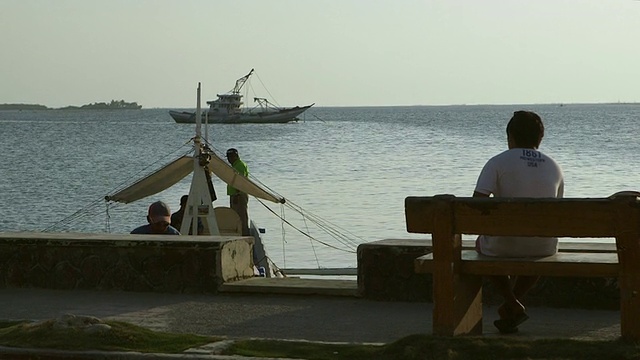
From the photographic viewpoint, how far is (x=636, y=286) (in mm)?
7688

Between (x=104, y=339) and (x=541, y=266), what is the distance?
2.73 meters

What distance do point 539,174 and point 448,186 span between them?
4018 cm

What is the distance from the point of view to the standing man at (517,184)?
827cm

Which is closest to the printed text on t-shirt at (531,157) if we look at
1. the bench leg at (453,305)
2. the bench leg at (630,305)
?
the bench leg at (453,305)

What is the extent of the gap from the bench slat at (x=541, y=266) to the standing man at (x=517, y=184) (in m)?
0.10

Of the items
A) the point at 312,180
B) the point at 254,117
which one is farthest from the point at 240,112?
the point at 312,180

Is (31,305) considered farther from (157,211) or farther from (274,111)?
(274,111)

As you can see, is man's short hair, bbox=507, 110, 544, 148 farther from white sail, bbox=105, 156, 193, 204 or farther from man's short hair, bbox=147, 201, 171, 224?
white sail, bbox=105, 156, 193, 204

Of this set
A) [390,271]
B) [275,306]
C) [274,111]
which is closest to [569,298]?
[390,271]

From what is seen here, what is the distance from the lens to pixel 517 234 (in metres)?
7.84

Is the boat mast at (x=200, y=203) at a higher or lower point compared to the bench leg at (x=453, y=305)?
lower

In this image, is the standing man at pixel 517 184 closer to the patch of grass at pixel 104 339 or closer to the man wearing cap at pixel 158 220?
the patch of grass at pixel 104 339

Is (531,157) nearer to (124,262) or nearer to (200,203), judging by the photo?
(124,262)

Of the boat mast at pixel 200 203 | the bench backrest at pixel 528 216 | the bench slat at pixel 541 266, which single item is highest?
the bench backrest at pixel 528 216
